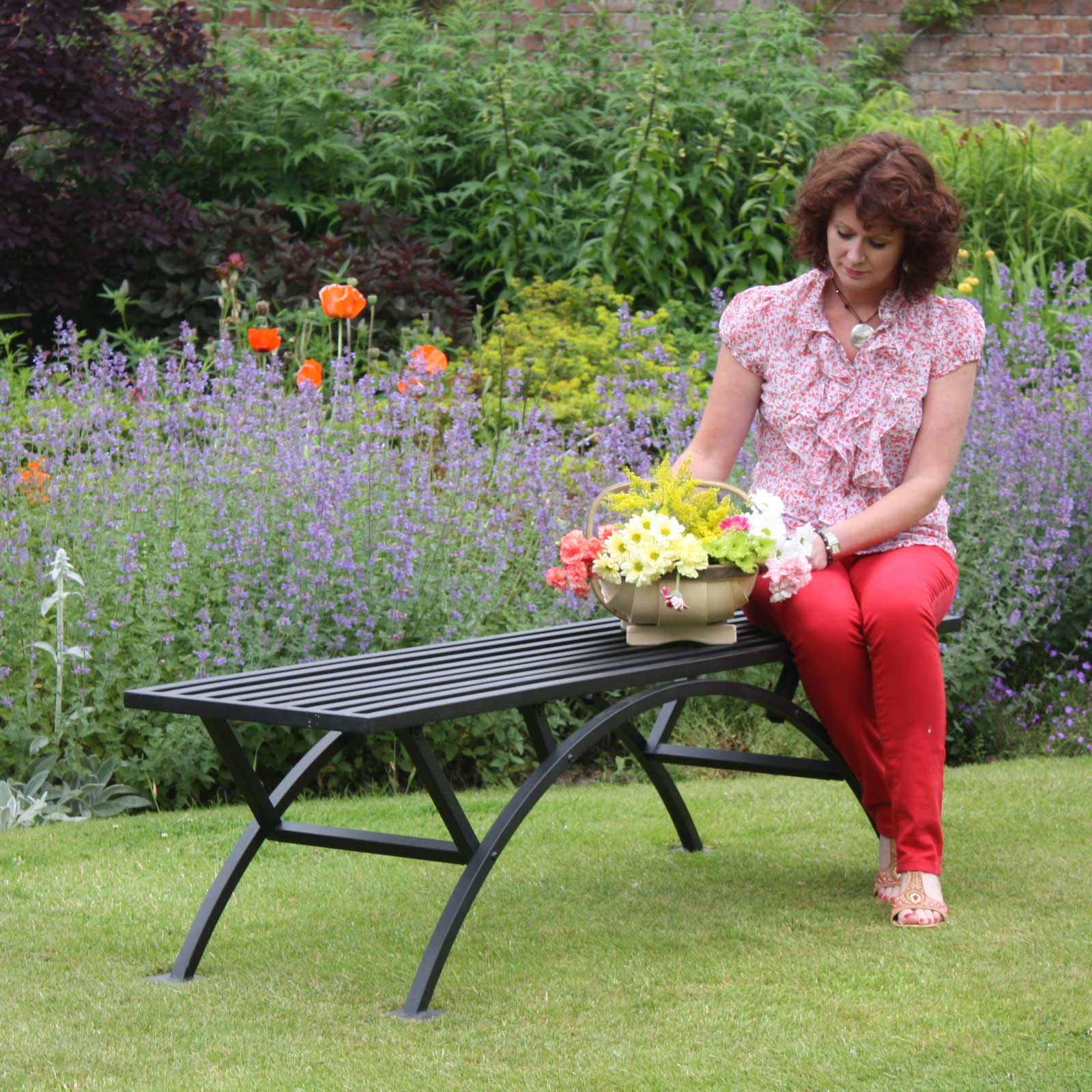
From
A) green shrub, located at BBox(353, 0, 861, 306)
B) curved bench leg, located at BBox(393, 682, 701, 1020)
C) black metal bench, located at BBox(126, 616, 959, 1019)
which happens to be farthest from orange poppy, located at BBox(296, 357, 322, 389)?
green shrub, located at BBox(353, 0, 861, 306)

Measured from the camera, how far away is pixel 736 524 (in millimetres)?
3297

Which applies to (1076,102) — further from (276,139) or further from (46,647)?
(46,647)

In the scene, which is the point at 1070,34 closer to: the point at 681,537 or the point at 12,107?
the point at 12,107

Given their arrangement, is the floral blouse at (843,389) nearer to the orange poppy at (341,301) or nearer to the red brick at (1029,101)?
the orange poppy at (341,301)

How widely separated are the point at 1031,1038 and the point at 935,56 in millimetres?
8034

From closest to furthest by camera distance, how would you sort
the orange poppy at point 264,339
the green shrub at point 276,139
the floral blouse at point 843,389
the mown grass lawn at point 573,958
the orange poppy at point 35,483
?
the mown grass lawn at point 573,958
the floral blouse at point 843,389
the orange poppy at point 35,483
the orange poppy at point 264,339
the green shrub at point 276,139

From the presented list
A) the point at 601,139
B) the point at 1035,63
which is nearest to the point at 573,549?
the point at 601,139

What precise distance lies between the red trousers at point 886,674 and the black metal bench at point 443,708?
0.09m

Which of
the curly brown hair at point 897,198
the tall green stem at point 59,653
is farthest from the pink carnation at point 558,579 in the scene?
the tall green stem at point 59,653

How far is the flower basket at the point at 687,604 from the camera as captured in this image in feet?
10.8

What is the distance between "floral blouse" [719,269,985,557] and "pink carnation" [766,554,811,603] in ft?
0.95

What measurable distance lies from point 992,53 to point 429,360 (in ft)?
18.9

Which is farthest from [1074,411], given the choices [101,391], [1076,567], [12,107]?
[12,107]

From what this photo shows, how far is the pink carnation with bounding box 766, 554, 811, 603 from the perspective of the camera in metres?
3.33
